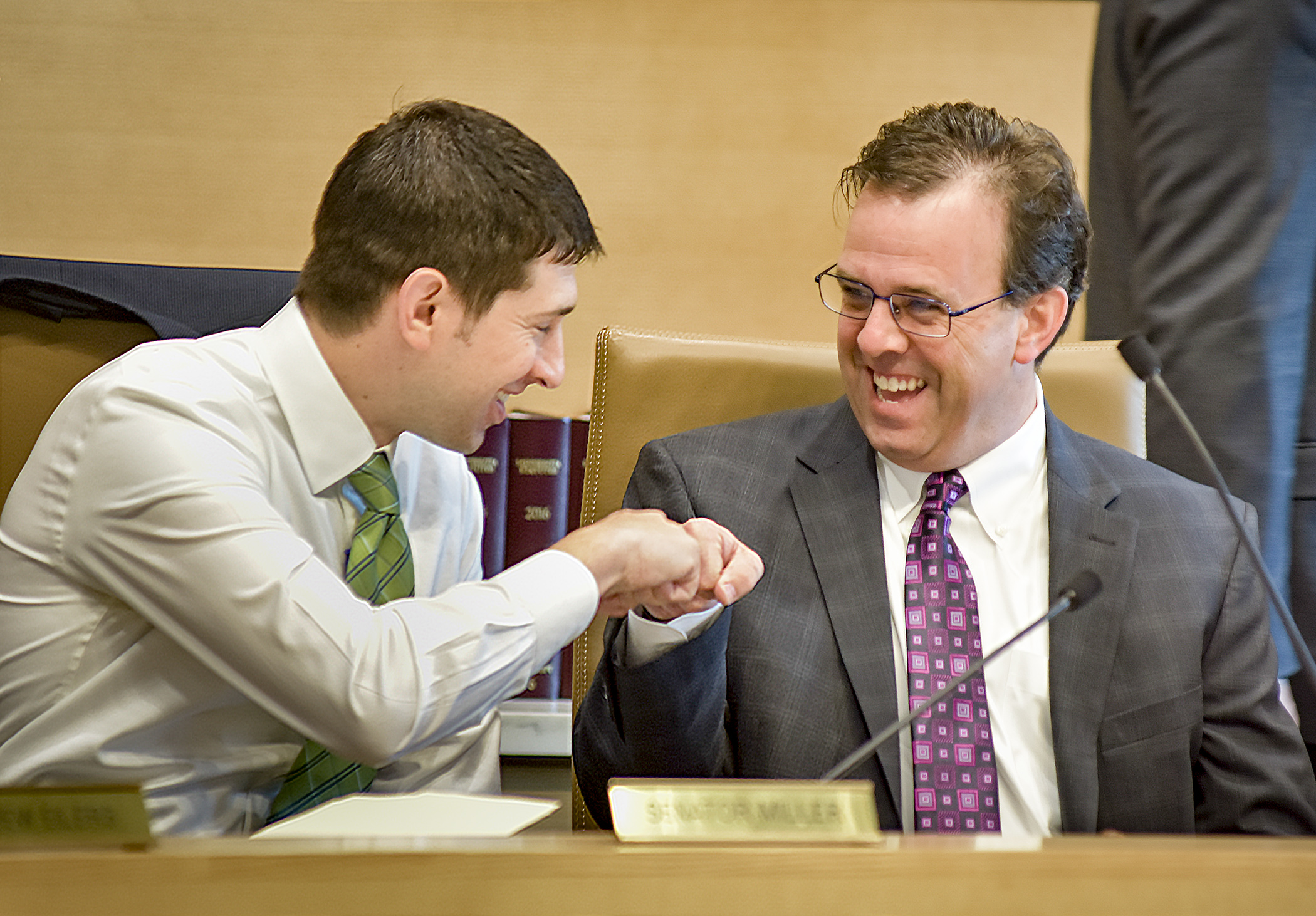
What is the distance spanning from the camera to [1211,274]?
142 centimetres

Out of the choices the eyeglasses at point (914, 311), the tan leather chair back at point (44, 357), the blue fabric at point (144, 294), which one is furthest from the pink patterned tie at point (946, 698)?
the tan leather chair back at point (44, 357)

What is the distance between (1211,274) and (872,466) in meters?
0.45

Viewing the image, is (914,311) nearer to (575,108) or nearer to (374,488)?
(374,488)

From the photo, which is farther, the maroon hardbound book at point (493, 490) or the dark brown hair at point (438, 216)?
the maroon hardbound book at point (493, 490)

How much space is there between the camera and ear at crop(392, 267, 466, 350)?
1331 millimetres

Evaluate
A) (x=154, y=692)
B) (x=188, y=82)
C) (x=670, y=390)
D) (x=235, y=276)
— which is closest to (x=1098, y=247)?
(x=670, y=390)

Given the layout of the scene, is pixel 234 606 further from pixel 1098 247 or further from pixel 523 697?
pixel 1098 247

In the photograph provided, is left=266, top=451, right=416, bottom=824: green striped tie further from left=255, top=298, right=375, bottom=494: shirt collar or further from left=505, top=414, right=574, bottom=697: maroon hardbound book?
left=505, top=414, right=574, bottom=697: maroon hardbound book

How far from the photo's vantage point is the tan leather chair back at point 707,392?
1514mm

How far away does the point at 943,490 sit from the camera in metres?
1.45

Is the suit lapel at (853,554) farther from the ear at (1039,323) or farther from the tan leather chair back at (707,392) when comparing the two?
the ear at (1039,323)

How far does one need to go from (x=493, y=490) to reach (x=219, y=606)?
756 millimetres

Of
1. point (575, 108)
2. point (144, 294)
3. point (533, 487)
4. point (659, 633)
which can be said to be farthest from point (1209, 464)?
point (575, 108)

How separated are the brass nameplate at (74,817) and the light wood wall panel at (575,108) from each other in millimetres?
1519
